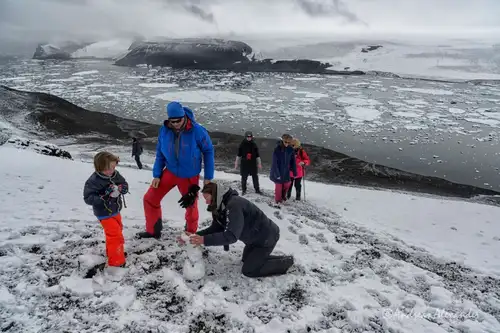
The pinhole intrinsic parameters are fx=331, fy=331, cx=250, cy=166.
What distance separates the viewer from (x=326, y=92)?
113ft

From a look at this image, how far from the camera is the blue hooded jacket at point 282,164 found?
22.4ft

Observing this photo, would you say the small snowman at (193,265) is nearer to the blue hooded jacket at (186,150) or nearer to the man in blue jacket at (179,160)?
the man in blue jacket at (179,160)

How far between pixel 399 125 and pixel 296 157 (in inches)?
630

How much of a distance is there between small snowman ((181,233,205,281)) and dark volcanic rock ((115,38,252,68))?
251ft

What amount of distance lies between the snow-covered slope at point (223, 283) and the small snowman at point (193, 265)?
93 mm

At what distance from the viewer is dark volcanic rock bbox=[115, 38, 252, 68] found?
80.5 metres

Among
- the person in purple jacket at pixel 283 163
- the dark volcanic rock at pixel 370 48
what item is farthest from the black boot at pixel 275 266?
the dark volcanic rock at pixel 370 48

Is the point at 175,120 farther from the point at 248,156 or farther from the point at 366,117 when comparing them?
the point at 366,117

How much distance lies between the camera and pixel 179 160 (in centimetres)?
402

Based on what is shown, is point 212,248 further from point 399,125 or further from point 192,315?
point 399,125

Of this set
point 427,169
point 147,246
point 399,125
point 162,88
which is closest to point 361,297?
point 147,246

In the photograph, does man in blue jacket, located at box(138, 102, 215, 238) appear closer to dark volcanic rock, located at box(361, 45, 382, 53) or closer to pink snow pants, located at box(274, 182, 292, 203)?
pink snow pants, located at box(274, 182, 292, 203)

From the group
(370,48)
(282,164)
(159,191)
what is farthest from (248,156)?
(370,48)

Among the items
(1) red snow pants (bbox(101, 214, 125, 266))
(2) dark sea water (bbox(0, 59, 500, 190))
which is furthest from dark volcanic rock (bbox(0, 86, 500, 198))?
(1) red snow pants (bbox(101, 214, 125, 266))
